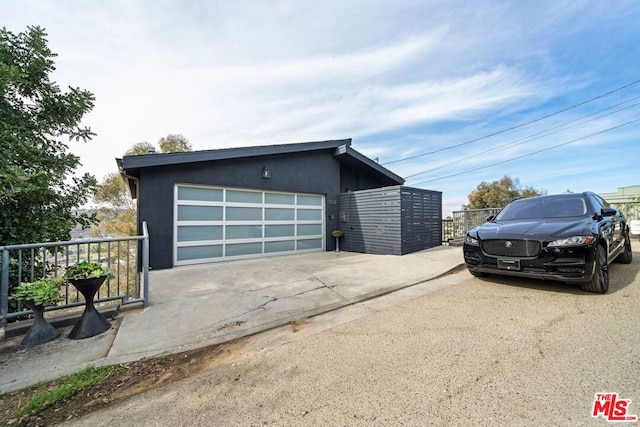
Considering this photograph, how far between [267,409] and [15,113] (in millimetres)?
5876

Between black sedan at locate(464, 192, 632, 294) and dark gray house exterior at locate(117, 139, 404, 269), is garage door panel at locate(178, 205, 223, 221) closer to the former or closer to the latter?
dark gray house exterior at locate(117, 139, 404, 269)

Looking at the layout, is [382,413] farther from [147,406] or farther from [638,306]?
[638,306]

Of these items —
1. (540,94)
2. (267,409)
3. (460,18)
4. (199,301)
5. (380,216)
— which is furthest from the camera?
(540,94)

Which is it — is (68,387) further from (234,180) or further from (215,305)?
(234,180)

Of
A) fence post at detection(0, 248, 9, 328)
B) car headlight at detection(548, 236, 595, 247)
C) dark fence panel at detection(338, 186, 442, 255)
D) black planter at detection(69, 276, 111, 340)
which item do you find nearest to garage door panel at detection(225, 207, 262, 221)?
dark fence panel at detection(338, 186, 442, 255)

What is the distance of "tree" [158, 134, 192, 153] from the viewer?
18562mm

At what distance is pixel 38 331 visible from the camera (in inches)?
108

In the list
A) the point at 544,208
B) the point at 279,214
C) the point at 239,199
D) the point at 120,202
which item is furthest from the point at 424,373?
the point at 120,202

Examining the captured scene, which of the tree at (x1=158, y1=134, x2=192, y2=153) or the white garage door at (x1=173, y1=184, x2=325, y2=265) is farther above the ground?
the tree at (x1=158, y1=134, x2=192, y2=153)

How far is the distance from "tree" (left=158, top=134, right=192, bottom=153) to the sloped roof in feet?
35.2

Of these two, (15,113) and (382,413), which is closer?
(382,413)

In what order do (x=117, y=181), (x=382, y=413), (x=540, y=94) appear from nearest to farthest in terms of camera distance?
(x=382, y=413) → (x=540, y=94) → (x=117, y=181)

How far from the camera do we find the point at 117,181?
19.6 meters

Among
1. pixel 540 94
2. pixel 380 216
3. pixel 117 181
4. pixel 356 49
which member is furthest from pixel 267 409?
pixel 117 181
